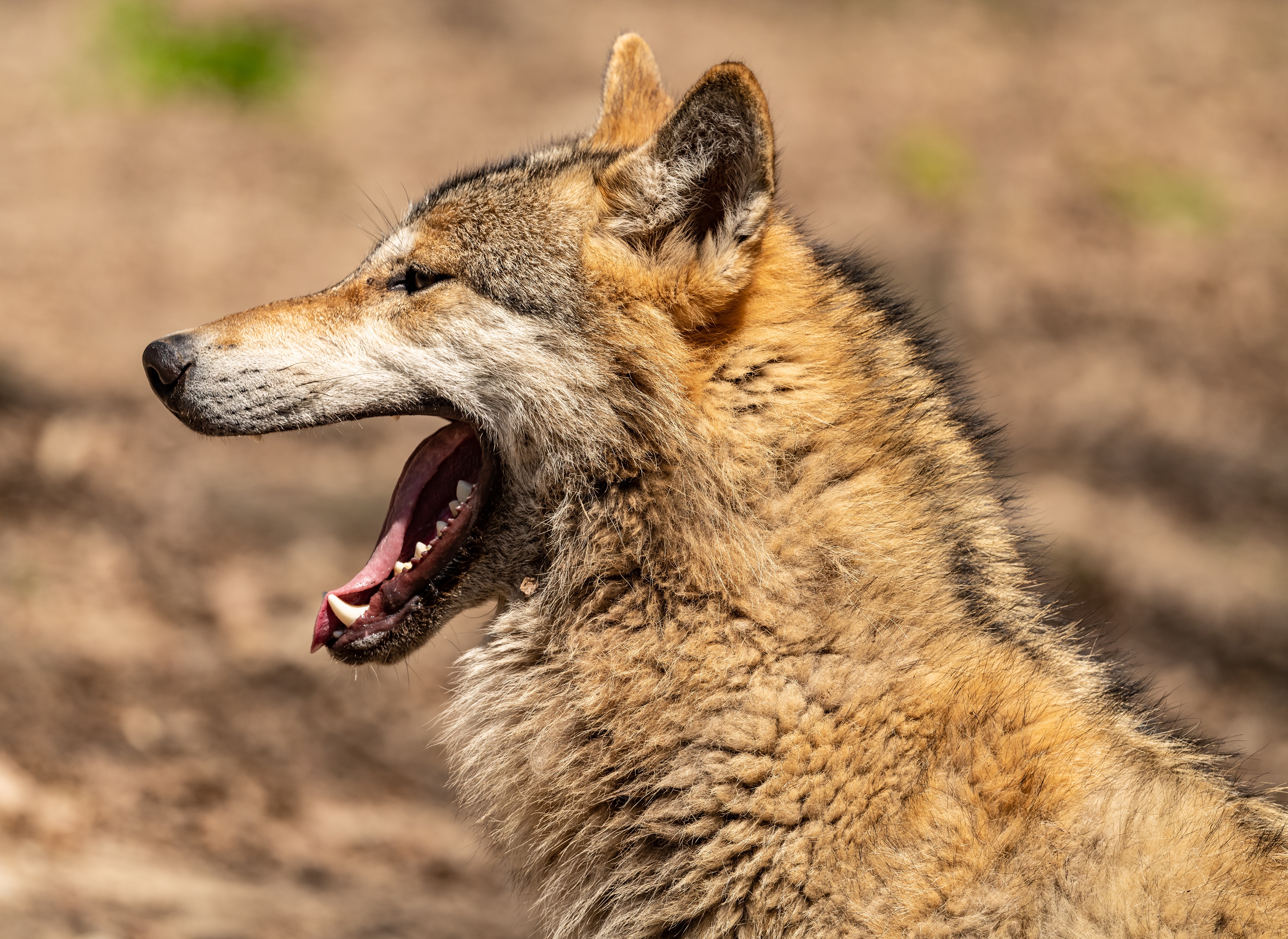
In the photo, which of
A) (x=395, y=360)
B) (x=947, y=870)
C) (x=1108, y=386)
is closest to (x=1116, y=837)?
(x=947, y=870)

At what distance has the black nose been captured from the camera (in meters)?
3.59

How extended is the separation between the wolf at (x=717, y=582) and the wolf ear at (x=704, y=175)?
1cm

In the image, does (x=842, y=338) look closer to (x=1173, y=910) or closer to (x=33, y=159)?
(x=1173, y=910)

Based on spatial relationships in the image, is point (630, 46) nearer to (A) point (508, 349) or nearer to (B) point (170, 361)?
(A) point (508, 349)

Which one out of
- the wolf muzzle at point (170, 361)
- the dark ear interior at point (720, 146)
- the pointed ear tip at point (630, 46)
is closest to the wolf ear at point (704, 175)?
the dark ear interior at point (720, 146)

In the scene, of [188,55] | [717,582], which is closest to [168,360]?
[717,582]

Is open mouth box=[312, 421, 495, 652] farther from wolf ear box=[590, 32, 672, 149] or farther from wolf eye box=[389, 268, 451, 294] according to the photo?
wolf ear box=[590, 32, 672, 149]

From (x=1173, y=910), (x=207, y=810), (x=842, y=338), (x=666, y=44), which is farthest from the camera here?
(x=666, y=44)

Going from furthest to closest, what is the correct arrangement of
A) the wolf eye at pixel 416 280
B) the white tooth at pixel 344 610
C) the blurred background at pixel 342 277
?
the blurred background at pixel 342 277 → the wolf eye at pixel 416 280 → the white tooth at pixel 344 610

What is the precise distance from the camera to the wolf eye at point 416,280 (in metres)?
3.69

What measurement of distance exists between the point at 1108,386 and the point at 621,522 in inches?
296

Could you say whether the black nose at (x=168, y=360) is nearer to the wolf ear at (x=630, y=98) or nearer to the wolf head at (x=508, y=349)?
the wolf head at (x=508, y=349)

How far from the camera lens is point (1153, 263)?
35.0 ft

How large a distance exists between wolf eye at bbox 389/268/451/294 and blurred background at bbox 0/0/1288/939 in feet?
2.70
